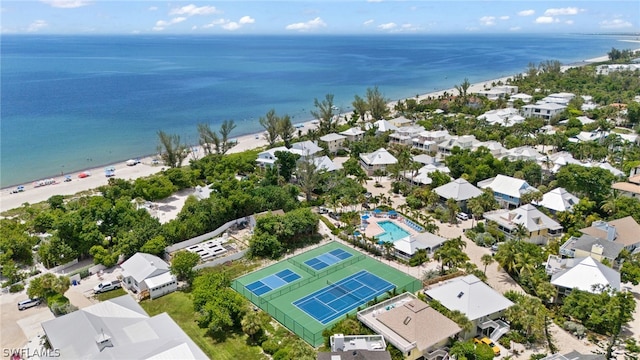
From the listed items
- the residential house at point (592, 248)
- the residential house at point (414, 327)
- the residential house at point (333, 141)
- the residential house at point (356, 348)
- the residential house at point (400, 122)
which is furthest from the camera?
the residential house at point (400, 122)

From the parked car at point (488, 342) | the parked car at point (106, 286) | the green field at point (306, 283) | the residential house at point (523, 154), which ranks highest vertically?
the residential house at point (523, 154)

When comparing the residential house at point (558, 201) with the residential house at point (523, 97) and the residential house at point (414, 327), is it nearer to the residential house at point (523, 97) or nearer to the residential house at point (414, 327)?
the residential house at point (414, 327)

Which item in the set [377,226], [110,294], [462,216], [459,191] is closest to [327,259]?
[377,226]

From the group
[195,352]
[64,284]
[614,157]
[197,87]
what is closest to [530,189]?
[614,157]

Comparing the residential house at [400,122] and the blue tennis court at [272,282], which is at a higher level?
the residential house at [400,122]

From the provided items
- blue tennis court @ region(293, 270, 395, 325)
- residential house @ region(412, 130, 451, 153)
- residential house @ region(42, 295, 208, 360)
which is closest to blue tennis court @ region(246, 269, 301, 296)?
blue tennis court @ region(293, 270, 395, 325)

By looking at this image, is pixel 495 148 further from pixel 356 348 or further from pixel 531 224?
pixel 356 348

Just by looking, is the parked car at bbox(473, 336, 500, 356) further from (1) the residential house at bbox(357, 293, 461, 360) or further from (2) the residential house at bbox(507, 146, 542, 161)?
(2) the residential house at bbox(507, 146, 542, 161)

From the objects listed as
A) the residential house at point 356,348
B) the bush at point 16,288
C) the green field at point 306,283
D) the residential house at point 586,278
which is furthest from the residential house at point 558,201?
the bush at point 16,288
